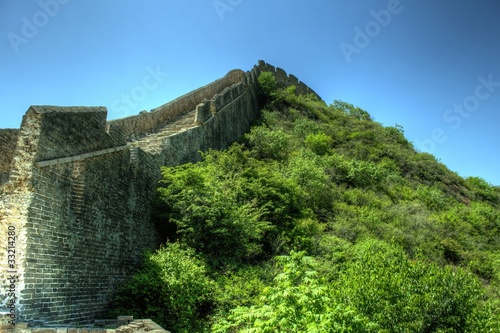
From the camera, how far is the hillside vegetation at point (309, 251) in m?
8.47

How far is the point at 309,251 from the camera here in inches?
590

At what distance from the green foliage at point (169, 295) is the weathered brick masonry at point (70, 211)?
0.53m

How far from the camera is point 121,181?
11.4m

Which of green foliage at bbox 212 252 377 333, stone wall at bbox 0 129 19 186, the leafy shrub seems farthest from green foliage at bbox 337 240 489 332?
the leafy shrub

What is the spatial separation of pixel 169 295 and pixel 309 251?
20.4ft

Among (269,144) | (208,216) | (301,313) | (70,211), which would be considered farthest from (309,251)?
(269,144)

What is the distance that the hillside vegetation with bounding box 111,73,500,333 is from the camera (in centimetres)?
847

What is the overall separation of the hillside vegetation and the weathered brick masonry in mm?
829

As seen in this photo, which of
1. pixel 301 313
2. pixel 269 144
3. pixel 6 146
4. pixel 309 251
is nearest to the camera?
pixel 301 313

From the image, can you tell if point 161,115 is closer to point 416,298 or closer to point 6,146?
point 6,146

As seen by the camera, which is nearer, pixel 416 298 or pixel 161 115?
pixel 416 298

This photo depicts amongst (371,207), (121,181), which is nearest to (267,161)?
(371,207)

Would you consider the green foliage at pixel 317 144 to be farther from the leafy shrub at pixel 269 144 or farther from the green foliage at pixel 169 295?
the green foliage at pixel 169 295

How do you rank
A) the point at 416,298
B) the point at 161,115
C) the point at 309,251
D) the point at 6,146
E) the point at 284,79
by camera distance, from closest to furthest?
the point at 416,298, the point at 6,146, the point at 309,251, the point at 161,115, the point at 284,79
